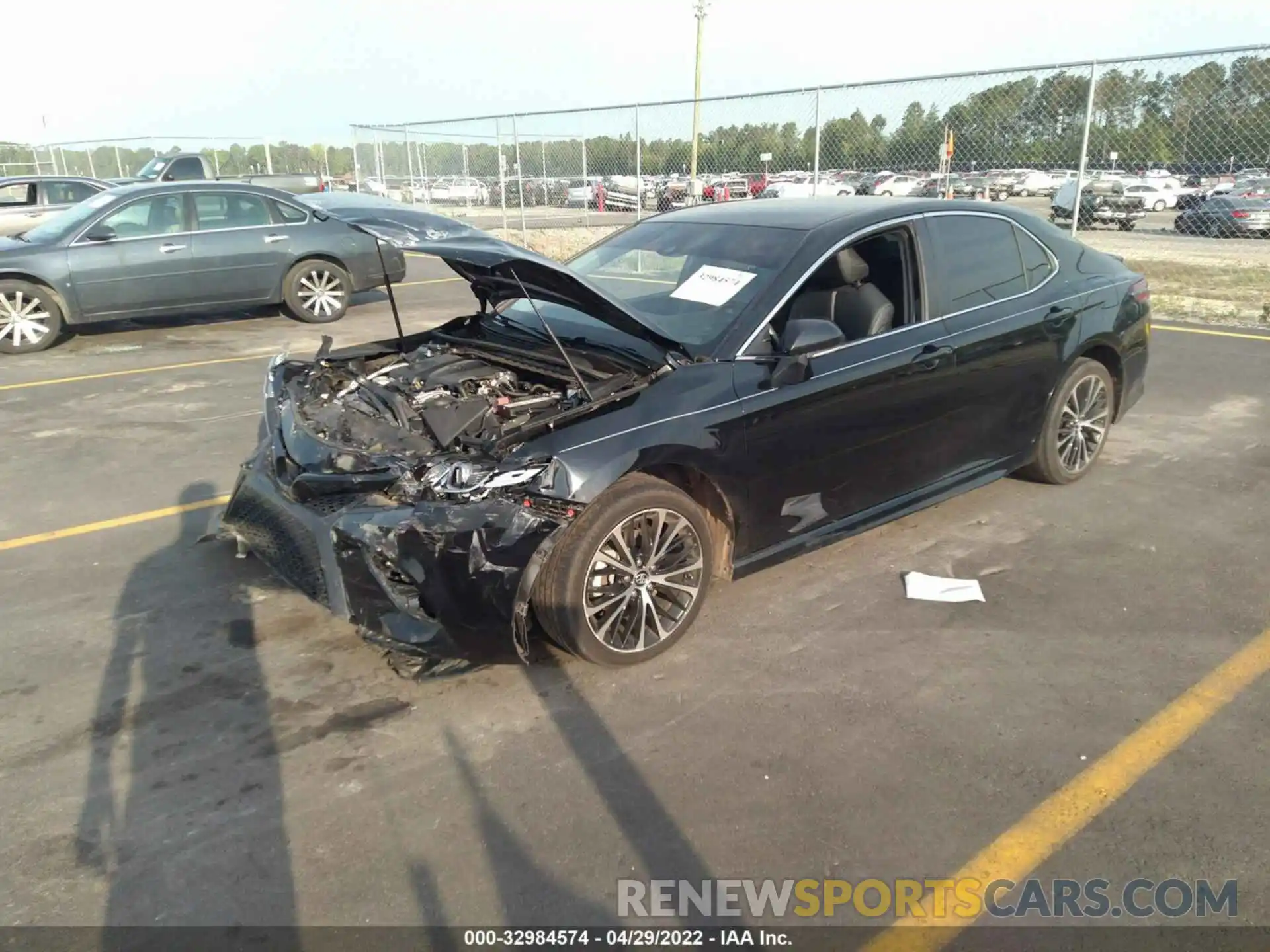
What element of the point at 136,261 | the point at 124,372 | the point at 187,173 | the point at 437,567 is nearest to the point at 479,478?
the point at 437,567

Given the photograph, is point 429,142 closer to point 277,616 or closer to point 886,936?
point 277,616

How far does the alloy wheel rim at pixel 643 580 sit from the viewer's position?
3492 mm

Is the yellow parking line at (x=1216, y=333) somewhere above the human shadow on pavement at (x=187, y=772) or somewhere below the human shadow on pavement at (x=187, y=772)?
above

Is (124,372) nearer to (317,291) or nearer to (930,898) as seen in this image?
(317,291)

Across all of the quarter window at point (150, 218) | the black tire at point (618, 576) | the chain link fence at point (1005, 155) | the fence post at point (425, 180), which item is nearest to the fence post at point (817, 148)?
the chain link fence at point (1005, 155)

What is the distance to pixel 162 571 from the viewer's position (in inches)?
179

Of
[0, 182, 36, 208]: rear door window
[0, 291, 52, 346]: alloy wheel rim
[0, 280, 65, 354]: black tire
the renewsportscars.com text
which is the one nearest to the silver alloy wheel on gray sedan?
[0, 280, 65, 354]: black tire

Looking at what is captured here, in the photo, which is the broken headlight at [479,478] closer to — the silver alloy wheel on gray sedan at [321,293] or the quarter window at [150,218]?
the quarter window at [150,218]

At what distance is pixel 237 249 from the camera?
35.3 ft

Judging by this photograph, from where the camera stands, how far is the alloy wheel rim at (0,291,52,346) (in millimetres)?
9766

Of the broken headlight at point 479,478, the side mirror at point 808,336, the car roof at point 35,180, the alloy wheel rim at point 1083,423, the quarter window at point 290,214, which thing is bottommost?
the alloy wheel rim at point 1083,423

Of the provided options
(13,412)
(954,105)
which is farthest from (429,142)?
(13,412)

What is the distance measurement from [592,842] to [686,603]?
4.01 feet

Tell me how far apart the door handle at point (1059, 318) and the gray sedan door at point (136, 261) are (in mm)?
9189
